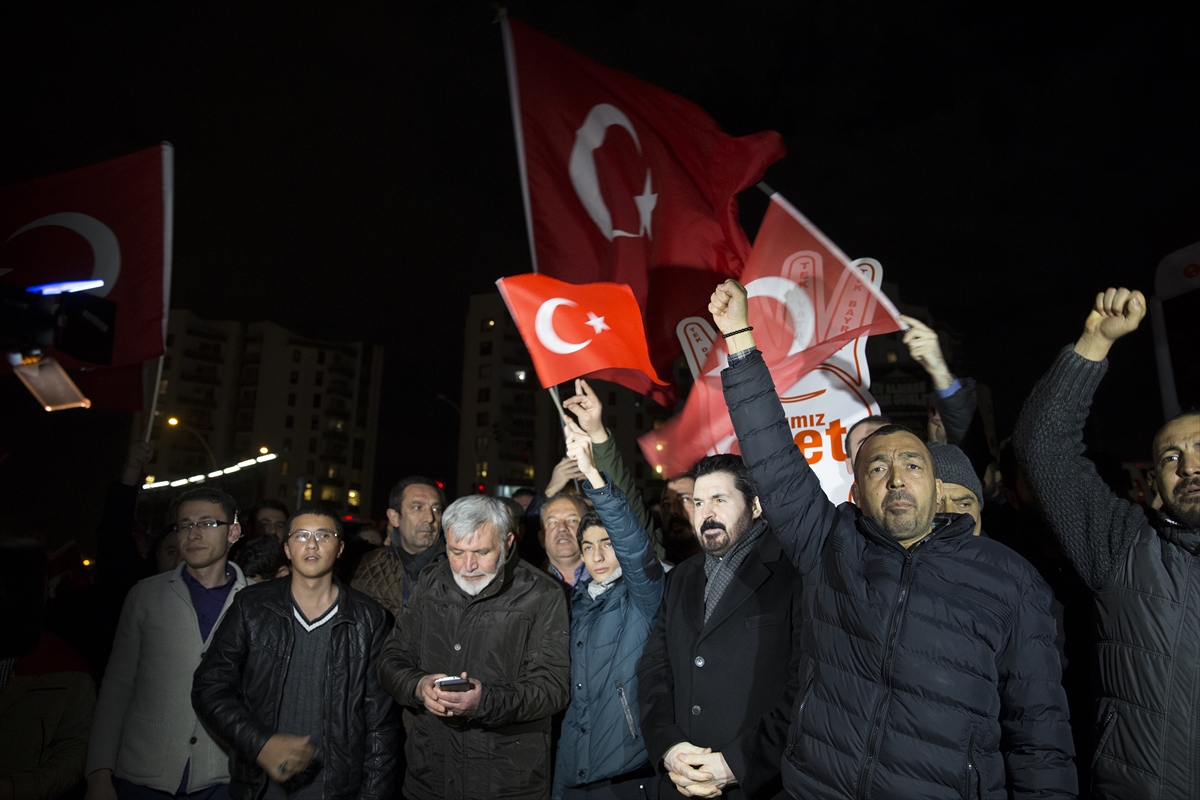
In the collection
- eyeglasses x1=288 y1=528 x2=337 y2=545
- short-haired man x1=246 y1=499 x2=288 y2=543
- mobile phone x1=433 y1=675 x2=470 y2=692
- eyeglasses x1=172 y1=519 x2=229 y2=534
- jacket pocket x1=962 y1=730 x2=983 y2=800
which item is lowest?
jacket pocket x1=962 y1=730 x2=983 y2=800

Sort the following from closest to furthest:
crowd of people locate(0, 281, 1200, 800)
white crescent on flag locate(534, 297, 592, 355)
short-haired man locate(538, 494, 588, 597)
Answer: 1. crowd of people locate(0, 281, 1200, 800)
2. short-haired man locate(538, 494, 588, 597)
3. white crescent on flag locate(534, 297, 592, 355)

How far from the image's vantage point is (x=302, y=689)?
439cm

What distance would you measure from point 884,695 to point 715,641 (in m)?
1.04

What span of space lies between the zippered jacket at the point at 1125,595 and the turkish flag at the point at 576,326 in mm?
3027

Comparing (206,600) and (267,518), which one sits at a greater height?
(267,518)

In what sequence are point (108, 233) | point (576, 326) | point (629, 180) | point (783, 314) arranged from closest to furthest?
point (576, 326) → point (783, 314) → point (108, 233) → point (629, 180)

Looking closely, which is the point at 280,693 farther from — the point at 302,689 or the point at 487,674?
the point at 487,674

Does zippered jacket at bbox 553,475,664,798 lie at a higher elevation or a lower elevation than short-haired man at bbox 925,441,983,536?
lower

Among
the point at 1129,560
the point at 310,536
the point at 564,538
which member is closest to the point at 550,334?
the point at 564,538

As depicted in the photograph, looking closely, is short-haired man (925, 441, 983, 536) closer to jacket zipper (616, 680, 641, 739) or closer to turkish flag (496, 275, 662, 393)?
jacket zipper (616, 680, 641, 739)

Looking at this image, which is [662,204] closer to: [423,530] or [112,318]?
[423,530]

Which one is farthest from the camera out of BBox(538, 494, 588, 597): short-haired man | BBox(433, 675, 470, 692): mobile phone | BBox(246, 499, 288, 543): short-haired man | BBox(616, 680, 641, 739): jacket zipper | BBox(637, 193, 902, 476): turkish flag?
BBox(246, 499, 288, 543): short-haired man

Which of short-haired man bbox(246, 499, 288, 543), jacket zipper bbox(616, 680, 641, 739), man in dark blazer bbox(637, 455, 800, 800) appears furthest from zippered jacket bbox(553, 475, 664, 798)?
short-haired man bbox(246, 499, 288, 543)

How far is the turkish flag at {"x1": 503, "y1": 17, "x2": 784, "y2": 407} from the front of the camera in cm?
680
